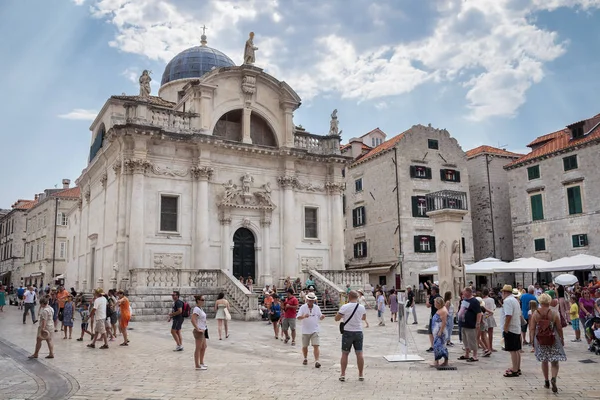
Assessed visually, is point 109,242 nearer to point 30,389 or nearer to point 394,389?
point 30,389

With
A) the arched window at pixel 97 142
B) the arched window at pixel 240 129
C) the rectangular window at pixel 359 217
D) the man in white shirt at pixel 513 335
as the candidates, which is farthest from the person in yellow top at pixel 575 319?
the rectangular window at pixel 359 217

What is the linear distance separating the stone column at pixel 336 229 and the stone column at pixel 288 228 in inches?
99.6

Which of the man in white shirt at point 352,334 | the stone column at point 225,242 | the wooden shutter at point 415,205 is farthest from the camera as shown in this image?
the wooden shutter at point 415,205

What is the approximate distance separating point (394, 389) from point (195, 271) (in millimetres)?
16968

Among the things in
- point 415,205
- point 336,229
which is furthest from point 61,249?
point 415,205

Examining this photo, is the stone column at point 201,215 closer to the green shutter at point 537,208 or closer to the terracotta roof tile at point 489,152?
the green shutter at point 537,208

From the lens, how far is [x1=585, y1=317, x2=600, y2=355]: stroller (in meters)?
12.6

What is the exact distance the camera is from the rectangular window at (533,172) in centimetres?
3891

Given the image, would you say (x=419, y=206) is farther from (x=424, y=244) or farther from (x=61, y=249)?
(x=61, y=249)

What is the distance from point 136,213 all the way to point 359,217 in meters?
22.3

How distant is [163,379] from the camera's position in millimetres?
9953

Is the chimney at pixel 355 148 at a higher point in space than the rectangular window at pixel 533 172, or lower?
higher

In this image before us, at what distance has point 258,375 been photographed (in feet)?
34.2

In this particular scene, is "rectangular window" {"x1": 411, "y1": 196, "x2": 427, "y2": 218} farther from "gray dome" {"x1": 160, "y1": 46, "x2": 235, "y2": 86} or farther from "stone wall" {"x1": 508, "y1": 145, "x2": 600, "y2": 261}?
"gray dome" {"x1": 160, "y1": 46, "x2": 235, "y2": 86}
